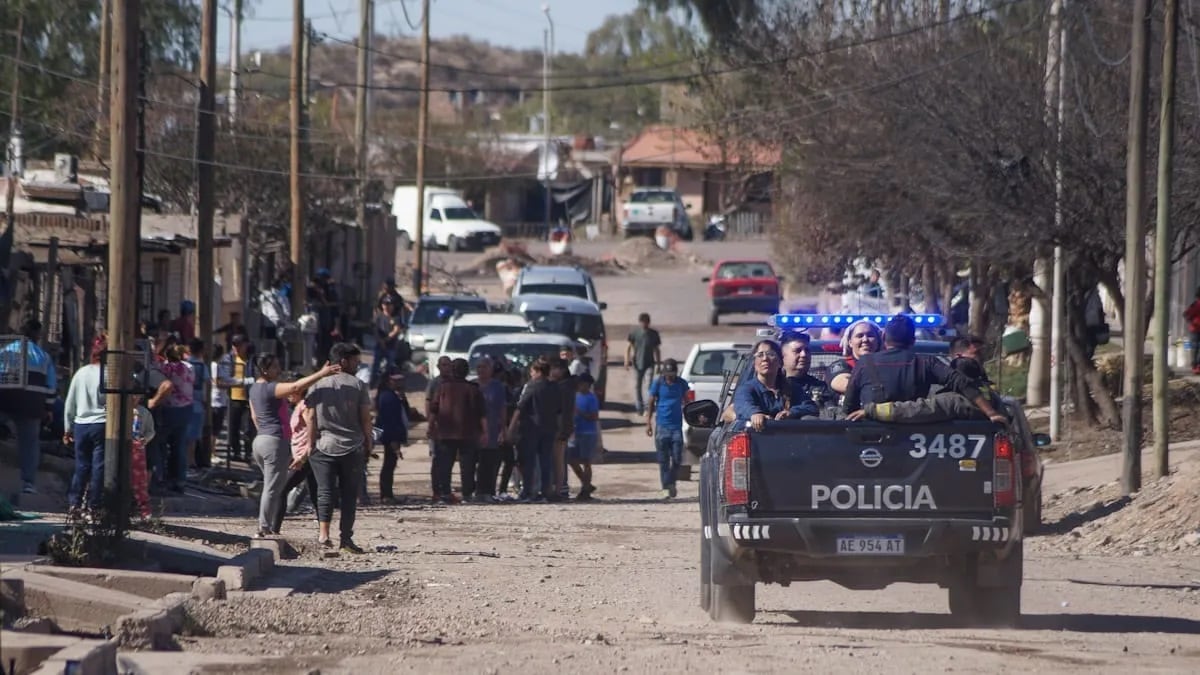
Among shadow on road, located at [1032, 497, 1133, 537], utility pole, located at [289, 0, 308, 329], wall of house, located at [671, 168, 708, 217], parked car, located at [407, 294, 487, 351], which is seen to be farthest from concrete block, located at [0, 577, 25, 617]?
wall of house, located at [671, 168, 708, 217]

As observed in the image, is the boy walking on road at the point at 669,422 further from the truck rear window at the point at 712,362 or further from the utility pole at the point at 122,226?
the utility pole at the point at 122,226

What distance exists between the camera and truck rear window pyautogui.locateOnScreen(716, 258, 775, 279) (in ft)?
145

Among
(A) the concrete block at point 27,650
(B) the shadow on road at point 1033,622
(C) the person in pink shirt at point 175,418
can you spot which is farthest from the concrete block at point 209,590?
(C) the person in pink shirt at point 175,418

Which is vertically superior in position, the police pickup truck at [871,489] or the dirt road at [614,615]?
the police pickup truck at [871,489]

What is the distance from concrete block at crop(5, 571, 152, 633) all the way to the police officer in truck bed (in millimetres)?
4249

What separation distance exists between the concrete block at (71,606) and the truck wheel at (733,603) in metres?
3.29

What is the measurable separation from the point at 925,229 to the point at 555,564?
41.7 ft

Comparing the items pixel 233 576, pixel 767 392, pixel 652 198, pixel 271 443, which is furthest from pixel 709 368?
pixel 652 198

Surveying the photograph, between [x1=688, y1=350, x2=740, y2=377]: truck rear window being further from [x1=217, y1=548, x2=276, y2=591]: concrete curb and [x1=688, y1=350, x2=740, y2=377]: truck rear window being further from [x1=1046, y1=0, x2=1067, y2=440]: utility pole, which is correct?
[x1=217, y1=548, x2=276, y2=591]: concrete curb

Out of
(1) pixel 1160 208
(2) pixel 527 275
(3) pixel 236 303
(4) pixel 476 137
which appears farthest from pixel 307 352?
(4) pixel 476 137

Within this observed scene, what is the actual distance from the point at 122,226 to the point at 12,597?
16.1ft

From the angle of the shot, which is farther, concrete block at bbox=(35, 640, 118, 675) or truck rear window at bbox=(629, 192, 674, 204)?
truck rear window at bbox=(629, 192, 674, 204)

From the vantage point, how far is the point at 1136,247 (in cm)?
1723

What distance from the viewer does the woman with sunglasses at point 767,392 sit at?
1039 cm
